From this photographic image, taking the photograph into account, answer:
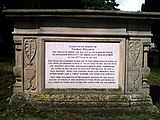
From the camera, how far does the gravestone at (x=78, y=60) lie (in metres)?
6.50

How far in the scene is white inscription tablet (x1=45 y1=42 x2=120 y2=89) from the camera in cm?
652

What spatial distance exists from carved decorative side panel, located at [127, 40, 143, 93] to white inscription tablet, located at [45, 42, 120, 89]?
29 centimetres

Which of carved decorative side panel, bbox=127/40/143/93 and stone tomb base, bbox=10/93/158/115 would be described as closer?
stone tomb base, bbox=10/93/158/115

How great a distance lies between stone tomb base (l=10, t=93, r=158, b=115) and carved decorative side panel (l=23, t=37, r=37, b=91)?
22 cm

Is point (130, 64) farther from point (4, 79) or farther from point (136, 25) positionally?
point (4, 79)

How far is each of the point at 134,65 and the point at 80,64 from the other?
113 centimetres

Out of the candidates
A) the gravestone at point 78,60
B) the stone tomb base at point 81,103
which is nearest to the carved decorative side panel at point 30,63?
the gravestone at point 78,60

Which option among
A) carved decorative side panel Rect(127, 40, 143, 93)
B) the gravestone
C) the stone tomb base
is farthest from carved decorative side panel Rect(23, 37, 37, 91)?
carved decorative side panel Rect(127, 40, 143, 93)

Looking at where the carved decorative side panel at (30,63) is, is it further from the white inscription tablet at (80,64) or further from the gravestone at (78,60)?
the white inscription tablet at (80,64)

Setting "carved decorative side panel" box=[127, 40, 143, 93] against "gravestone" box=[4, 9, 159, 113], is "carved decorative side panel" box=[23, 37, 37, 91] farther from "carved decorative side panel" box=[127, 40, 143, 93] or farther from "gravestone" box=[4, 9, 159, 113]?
"carved decorative side panel" box=[127, 40, 143, 93]

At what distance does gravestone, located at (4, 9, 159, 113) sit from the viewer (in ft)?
21.3

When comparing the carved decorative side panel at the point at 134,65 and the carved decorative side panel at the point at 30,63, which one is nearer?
the carved decorative side panel at the point at 30,63

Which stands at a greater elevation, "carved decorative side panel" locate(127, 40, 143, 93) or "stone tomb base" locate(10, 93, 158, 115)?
"carved decorative side panel" locate(127, 40, 143, 93)

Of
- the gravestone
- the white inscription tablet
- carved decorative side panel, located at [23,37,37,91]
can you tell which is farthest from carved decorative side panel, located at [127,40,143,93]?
carved decorative side panel, located at [23,37,37,91]
